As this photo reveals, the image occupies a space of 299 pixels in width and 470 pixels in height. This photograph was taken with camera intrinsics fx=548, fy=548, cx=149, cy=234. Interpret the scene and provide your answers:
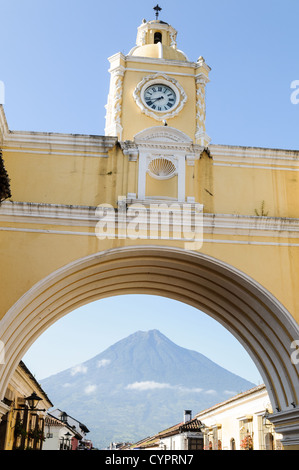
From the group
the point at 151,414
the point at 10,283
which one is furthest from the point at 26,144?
the point at 151,414

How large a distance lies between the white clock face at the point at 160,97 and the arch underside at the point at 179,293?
3.23 m

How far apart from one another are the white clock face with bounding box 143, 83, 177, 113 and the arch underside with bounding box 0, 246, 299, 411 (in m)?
3.23

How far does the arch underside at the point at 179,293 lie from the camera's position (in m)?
7.96

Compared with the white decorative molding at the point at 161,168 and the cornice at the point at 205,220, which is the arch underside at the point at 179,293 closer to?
the cornice at the point at 205,220

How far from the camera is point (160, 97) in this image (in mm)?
10328

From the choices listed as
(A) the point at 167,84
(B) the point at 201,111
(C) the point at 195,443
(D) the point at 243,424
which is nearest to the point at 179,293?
(B) the point at 201,111

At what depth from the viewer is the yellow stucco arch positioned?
7953 mm

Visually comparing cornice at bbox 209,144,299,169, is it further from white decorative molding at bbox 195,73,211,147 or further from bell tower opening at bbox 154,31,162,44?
bell tower opening at bbox 154,31,162,44

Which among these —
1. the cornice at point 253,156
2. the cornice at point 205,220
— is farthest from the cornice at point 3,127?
the cornice at point 253,156

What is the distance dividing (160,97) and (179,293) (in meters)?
3.70

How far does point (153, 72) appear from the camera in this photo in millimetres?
10539

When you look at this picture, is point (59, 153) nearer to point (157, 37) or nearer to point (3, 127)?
point (3, 127)

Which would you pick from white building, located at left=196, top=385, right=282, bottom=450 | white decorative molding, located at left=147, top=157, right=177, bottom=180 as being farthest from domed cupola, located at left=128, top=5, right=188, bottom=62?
white building, located at left=196, top=385, right=282, bottom=450

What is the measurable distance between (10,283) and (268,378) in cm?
438
